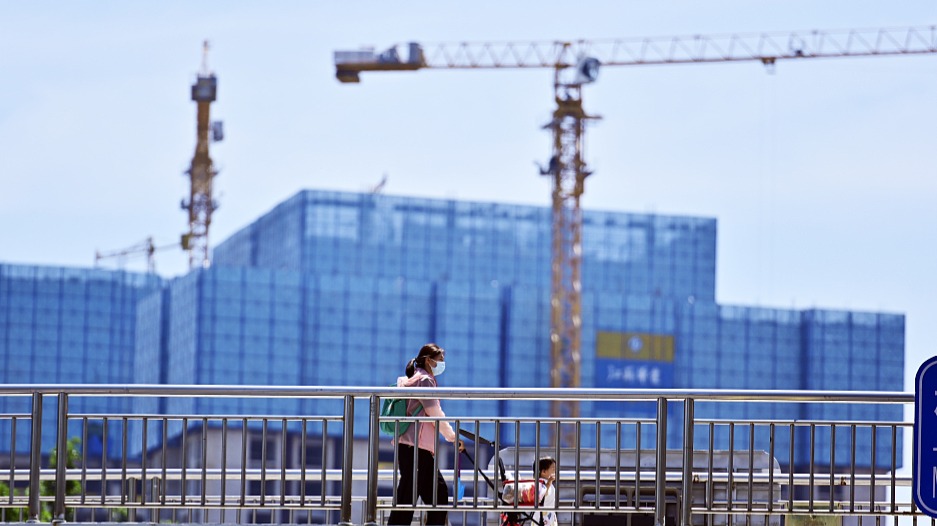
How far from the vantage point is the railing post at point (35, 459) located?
11.3m

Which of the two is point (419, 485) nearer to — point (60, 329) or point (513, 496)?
point (513, 496)

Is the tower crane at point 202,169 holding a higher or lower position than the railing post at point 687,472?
higher

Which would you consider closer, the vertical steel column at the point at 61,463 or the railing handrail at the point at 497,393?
the railing handrail at the point at 497,393

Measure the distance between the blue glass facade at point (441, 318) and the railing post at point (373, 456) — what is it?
104795mm

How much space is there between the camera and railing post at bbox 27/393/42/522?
11344mm

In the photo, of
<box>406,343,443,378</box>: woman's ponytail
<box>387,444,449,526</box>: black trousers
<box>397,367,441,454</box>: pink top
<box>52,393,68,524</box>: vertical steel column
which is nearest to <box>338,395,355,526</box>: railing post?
<box>387,444,449,526</box>: black trousers

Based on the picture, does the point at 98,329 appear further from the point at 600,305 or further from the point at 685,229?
the point at 685,229

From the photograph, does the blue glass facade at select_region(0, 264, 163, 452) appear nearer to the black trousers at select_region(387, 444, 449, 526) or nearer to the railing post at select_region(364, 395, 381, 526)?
the black trousers at select_region(387, 444, 449, 526)

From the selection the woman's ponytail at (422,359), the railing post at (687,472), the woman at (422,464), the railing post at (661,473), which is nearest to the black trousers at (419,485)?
the woman at (422,464)

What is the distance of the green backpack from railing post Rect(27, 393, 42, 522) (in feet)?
7.29

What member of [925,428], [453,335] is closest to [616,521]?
[925,428]

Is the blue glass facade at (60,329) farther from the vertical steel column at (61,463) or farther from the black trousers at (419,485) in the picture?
the black trousers at (419,485)

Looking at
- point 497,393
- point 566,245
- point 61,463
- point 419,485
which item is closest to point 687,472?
point 497,393

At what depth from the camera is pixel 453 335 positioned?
131 meters
